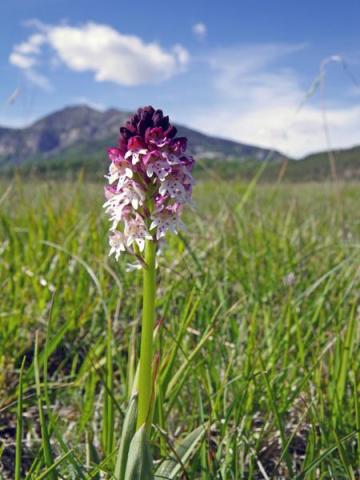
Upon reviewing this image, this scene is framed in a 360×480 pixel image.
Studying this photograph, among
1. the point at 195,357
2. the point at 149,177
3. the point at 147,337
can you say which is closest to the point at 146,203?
the point at 149,177

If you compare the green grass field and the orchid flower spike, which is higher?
the orchid flower spike

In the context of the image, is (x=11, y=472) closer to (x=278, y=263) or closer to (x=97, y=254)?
(x=97, y=254)

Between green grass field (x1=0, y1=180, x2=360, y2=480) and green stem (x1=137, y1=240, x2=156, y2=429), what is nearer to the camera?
green stem (x1=137, y1=240, x2=156, y2=429)

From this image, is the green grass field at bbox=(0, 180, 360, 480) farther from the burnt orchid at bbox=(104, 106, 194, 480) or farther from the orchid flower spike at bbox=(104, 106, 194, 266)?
the orchid flower spike at bbox=(104, 106, 194, 266)

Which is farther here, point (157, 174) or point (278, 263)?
point (278, 263)

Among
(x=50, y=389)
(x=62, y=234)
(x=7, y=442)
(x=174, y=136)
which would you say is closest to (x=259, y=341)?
(x=50, y=389)

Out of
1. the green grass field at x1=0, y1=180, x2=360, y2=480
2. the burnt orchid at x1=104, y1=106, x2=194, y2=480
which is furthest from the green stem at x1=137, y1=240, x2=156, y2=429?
the green grass field at x1=0, y1=180, x2=360, y2=480

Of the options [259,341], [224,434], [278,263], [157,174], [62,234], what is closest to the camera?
[157,174]
